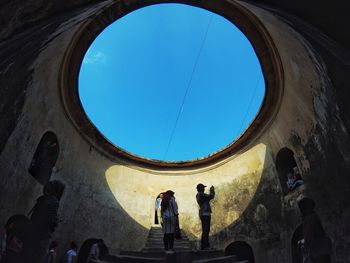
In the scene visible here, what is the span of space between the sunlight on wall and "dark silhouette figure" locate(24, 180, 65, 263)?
292 inches

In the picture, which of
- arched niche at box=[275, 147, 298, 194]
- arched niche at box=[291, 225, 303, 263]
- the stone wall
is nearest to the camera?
the stone wall

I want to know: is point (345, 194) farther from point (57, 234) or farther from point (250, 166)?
point (57, 234)

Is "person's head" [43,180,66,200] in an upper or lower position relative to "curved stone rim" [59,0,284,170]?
lower

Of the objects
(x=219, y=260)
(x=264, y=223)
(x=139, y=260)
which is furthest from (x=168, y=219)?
(x=264, y=223)

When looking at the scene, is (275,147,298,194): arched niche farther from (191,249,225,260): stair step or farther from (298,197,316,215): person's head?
(298,197,316,215): person's head

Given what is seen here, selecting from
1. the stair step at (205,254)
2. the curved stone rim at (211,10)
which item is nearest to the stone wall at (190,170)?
the curved stone rim at (211,10)

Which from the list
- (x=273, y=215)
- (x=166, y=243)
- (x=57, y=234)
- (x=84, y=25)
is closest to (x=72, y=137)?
(x=57, y=234)

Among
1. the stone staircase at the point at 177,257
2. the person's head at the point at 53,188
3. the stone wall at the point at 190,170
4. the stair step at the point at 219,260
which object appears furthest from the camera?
the stair step at the point at 219,260

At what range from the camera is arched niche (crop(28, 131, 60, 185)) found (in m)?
9.89

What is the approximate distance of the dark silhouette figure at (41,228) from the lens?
4.95 meters

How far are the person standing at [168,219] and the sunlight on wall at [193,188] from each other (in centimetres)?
520

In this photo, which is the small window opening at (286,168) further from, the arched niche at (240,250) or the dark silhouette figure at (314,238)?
the dark silhouette figure at (314,238)

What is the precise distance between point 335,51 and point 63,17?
3.85 m

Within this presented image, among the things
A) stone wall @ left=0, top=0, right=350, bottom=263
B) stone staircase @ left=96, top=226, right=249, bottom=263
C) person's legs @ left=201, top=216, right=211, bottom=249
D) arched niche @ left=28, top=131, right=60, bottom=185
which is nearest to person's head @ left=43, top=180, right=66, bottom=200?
stone wall @ left=0, top=0, right=350, bottom=263
